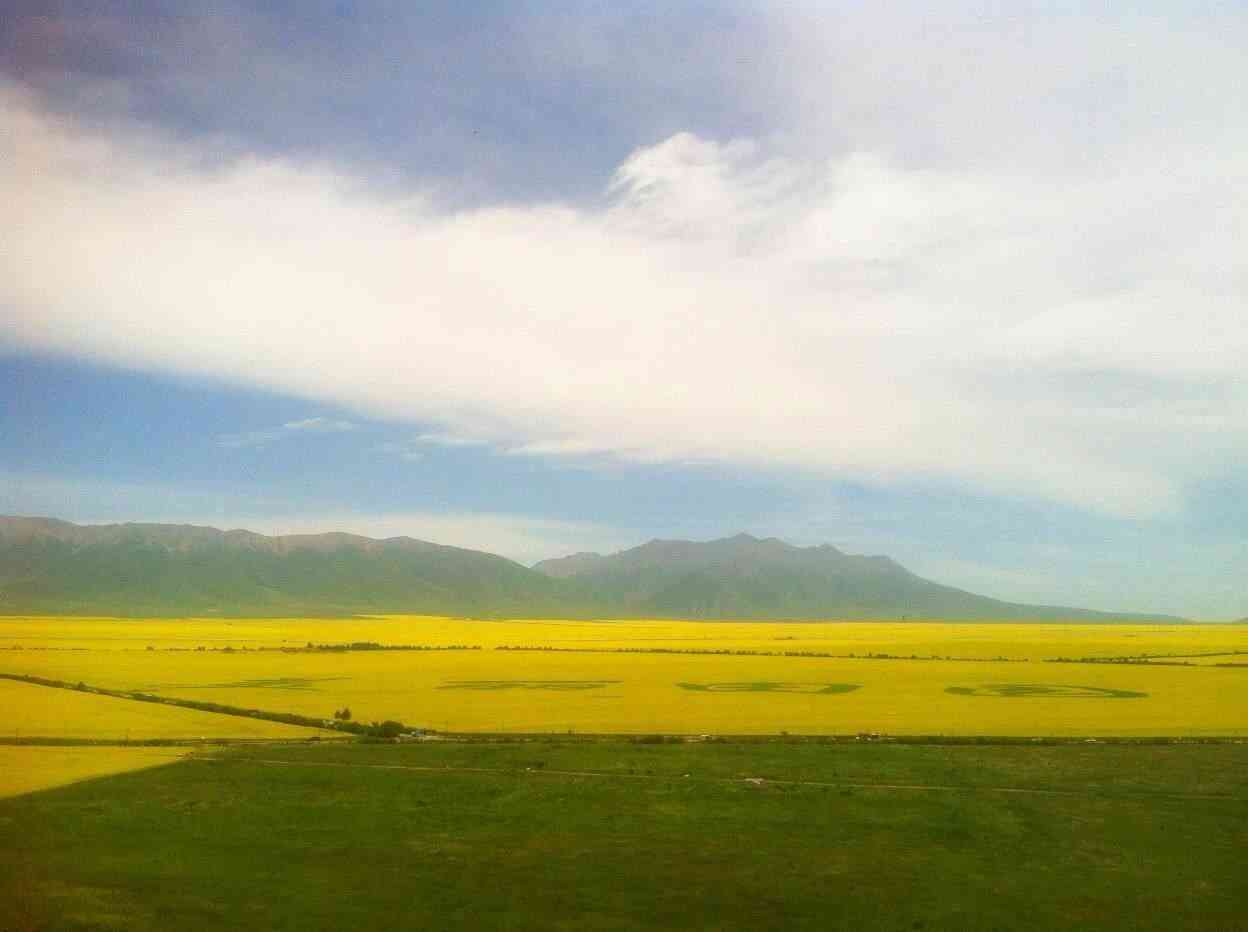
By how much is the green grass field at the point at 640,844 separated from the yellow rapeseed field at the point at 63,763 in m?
1.12

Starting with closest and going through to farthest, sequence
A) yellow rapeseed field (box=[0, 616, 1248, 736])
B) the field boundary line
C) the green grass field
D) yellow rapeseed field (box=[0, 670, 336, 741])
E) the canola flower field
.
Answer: the green grass field, the field boundary line, the canola flower field, yellow rapeseed field (box=[0, 670, 336, 741]), yellow rapeseed field (box=[0, 616, 1248, 736])

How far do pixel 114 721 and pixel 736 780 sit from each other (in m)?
23.5

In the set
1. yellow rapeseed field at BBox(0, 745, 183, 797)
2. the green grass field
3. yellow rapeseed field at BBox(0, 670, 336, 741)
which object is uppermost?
the green grass field

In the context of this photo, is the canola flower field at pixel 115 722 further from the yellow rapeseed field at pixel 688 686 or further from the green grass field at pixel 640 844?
the green grass field at pixel 640 844

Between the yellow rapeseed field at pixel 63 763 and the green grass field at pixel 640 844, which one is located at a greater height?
the green grass field at pixel 640 844

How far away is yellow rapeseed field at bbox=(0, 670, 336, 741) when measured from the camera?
33.2 metres

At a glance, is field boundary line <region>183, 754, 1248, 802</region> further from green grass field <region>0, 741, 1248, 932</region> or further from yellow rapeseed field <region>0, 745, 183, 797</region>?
yellow rapeseed field <region>0, 745, 183, 797</region>

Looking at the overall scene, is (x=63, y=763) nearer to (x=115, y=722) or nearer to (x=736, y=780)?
(x=115, y=722)

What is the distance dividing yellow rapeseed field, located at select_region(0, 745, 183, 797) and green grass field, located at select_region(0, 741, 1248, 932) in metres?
1.12

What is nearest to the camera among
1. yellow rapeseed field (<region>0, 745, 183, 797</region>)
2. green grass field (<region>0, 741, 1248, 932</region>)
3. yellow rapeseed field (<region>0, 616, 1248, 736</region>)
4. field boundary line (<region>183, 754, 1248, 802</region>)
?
green grass field (<region>0, 741, 1248, 932</region>)

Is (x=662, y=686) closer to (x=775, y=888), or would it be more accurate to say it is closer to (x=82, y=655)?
(x=775, y=888)

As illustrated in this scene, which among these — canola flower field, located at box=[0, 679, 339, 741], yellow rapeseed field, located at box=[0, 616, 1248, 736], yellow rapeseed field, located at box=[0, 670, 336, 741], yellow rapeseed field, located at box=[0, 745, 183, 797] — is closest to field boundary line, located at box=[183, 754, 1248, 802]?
yellow rapeseed field, located at box=[0, 745, 183, 797]

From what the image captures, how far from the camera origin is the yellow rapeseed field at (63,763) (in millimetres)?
24172

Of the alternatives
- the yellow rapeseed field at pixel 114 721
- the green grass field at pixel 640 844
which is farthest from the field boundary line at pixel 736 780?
the yellow rapeseed field at pixel 114 721
